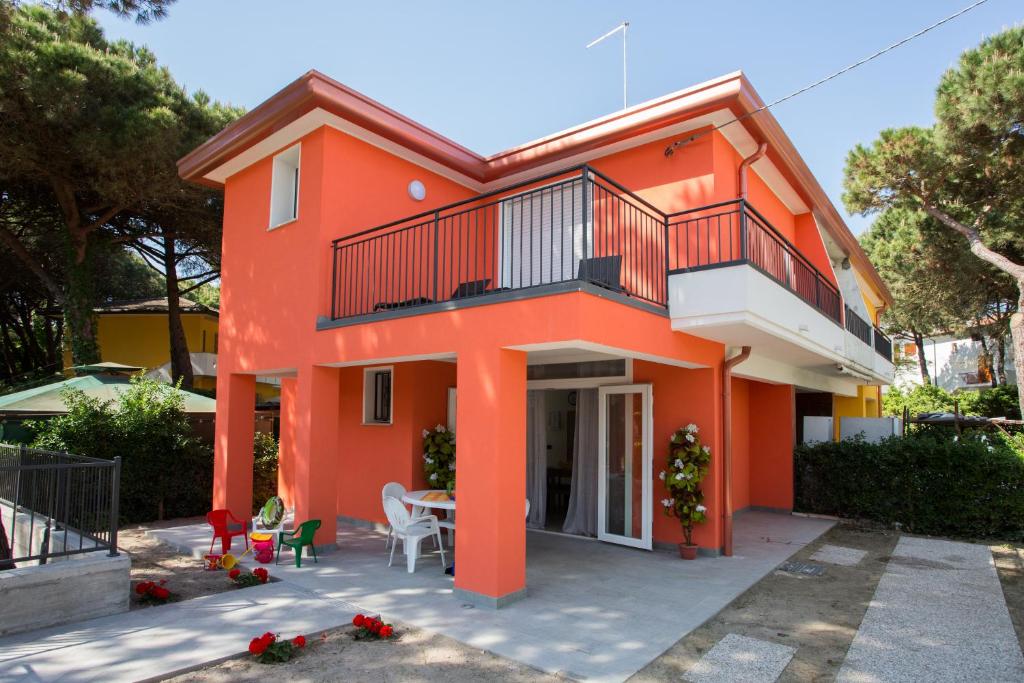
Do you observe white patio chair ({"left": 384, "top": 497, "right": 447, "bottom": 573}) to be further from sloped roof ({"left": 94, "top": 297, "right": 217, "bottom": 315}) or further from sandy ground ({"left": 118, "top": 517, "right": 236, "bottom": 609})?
sloped roof ({"left": 94, "top": 297, "right": 217, "bottom": 315})

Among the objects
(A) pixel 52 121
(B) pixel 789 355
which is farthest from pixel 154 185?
(B) pixel 789 355

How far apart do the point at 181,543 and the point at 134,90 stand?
1024cm

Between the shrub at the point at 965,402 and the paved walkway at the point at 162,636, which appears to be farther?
the shrub at the point at 965,402

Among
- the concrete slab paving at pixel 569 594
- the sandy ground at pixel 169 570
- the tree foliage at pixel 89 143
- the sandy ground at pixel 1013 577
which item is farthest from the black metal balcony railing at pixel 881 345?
the tree foliage at pixel 89 143

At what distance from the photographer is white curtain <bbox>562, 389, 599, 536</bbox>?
29.8 ft

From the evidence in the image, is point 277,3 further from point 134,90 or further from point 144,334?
point 144,334

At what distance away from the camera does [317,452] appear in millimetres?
7828

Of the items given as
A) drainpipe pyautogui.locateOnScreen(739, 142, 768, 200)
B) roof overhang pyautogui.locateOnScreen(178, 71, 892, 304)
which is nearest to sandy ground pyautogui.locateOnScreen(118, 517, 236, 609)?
roof overhang pyautogui.locateOnScreen(178, 71, 892, 304)

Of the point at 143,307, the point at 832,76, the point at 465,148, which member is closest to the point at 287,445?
the point at 465,148

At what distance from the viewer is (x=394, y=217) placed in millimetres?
9055

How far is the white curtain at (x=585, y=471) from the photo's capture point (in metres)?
9.09

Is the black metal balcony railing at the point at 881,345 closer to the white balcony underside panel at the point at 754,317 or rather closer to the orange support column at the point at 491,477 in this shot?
the white balcony underside panel at the point at 754,317

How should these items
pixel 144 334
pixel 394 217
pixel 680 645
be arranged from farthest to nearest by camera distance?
pixel 144 334, pixel 394 217, pixel 680 645

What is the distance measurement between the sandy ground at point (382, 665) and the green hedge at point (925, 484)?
839 cm
